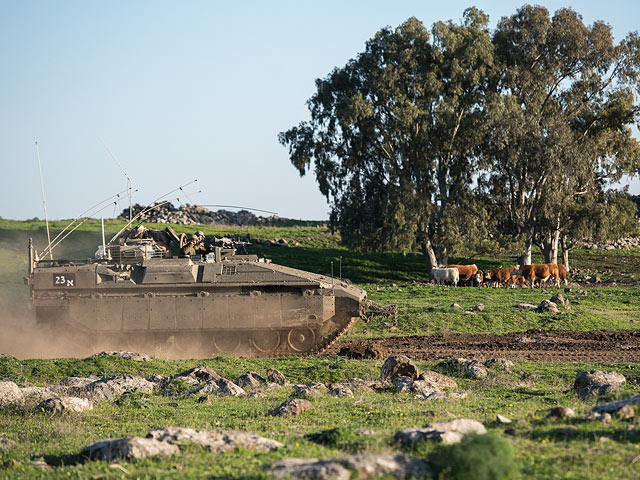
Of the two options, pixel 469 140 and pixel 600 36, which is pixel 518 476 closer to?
pixel 469 140

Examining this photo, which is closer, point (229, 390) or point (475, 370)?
point (229, 390)

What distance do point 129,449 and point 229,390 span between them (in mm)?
6924

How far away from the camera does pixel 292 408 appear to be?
13617mm

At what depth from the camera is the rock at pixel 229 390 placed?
16.4m

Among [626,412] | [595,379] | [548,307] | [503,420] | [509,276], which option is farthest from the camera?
[509,276]

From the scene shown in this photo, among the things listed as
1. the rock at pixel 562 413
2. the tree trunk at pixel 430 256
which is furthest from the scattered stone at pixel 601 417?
the tree trunk at pixel 430 256

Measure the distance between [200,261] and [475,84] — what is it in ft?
91.2

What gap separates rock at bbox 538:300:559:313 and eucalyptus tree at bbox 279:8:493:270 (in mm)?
15939

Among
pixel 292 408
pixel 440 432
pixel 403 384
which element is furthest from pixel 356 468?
pixel 403 384

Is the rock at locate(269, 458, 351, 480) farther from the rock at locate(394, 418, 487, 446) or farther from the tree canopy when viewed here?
the tree canopy

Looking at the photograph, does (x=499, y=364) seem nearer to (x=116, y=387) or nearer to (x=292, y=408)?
(x=292, y=408)

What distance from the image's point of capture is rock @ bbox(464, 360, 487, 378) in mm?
18172

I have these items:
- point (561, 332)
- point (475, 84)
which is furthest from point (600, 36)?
point (561, 332)

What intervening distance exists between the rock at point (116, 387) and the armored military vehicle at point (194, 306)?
6.50m
